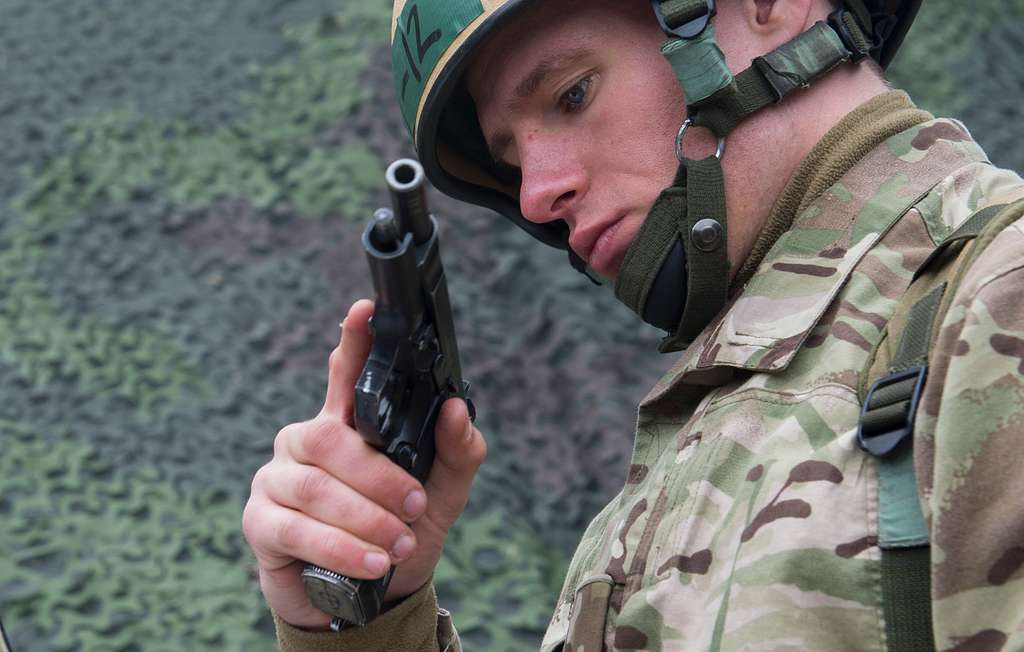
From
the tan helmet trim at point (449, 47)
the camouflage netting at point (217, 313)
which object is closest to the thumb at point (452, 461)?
the tan helmet trim at point (449, 47)

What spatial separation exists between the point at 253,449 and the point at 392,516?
345 cm

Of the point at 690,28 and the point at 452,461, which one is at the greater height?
the point at 690,28

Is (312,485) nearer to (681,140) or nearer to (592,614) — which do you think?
(592,614)

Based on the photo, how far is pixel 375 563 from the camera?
1966mm

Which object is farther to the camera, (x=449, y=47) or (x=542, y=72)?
(x=449, y=47)

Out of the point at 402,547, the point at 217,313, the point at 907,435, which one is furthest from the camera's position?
the point at 217,313

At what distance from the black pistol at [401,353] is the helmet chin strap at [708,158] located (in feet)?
1.39

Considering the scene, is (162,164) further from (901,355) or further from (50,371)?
(901,355)

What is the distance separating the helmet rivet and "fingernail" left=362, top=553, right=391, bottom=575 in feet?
2.62

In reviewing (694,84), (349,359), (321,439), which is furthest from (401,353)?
(694,84)

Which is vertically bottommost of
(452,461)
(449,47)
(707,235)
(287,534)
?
(452,461)

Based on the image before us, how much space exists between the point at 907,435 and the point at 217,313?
193 inches

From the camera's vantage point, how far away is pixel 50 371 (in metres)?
5.59

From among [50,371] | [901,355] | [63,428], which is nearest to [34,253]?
[50,371]
